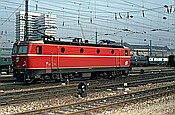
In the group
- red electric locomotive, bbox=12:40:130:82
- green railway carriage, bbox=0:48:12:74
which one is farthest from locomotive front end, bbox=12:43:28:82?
green railway carriage, bbox=0:48:12:74

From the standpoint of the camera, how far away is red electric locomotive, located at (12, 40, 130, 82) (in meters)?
21.5

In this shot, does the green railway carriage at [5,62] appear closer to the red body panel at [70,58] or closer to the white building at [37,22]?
the white building at [37,22]

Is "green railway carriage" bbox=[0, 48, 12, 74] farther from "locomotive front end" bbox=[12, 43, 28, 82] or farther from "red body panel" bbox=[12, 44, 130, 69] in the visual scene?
"red body panel" bbox=[12, 44, 130, 69]

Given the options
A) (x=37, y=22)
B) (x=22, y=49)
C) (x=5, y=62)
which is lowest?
(x=5, y=62)

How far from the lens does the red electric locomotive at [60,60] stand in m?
21.5

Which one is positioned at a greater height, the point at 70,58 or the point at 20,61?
the point at 70,58

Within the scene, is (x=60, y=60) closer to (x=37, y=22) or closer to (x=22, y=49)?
(x=22, y=49)

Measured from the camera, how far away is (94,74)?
27125 mm

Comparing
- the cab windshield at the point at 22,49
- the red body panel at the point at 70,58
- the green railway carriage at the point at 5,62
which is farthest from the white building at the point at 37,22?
the cab windshield at the point at 22,49

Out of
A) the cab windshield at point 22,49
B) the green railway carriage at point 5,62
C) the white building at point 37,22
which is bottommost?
the green railway carriage at point 5,62

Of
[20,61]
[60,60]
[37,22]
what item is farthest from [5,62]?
[60,60]

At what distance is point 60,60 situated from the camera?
75.5 ft

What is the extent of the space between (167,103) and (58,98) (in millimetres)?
5501

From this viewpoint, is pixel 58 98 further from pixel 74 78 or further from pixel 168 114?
pixel 74 78
